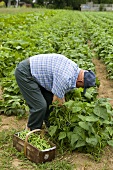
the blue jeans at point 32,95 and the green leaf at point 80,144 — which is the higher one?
the blue jeans at point 32,95

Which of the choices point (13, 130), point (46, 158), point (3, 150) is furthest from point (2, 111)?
point (46, 158)

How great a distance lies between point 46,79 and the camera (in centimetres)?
435

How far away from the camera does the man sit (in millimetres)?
4184

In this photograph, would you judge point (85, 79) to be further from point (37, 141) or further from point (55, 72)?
point (37, 141)

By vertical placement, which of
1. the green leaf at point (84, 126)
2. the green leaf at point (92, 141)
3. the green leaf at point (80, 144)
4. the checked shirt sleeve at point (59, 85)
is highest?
the checked shirt sleeve at point (59, 85)

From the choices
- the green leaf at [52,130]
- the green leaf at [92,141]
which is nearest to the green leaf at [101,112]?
the green leaf at [92,141]

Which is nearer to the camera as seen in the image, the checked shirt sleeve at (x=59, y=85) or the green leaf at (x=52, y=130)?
the checked shirt sleeve at (x=59, y=85)

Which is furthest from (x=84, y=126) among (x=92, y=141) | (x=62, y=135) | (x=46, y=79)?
(x=46, y=79)

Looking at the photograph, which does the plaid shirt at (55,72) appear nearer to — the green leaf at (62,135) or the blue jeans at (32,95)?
the blue jeans at (32,95)

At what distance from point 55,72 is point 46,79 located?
7.2 inches

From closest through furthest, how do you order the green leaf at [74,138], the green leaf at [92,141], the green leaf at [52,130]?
the green leaf at [92,141], the green leaf at [74,138], the green leaf at [52,130]

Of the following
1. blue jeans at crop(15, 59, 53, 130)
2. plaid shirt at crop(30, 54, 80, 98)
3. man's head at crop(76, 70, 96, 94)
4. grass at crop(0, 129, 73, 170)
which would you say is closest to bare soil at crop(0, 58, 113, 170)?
grass at crop(0, 129, 73, 170)

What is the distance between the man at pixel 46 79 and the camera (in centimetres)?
418

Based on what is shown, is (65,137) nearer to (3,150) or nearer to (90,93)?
(3,150)
